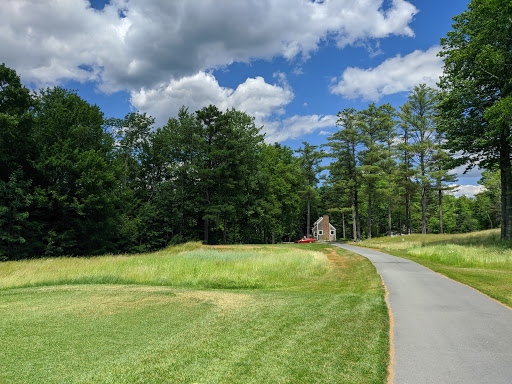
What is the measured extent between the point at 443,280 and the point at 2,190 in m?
31.5

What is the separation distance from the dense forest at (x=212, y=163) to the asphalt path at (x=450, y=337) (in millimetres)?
14589

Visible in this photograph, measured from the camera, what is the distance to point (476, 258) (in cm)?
1688

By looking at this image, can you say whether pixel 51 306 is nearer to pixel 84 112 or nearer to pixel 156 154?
pixel 84 112

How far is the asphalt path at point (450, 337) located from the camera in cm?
418

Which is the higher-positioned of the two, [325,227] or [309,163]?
[309,163]

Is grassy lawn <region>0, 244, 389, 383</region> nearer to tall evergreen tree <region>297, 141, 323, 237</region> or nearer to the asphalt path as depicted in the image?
the asphalt path

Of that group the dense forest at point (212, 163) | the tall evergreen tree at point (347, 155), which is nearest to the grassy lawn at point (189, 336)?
the dense forest at point (212, 163)

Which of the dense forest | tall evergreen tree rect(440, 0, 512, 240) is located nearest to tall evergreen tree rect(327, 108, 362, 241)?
the dense forest

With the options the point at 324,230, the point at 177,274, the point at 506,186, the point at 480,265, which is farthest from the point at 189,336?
the point at 324,230

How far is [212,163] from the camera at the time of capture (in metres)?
42.3

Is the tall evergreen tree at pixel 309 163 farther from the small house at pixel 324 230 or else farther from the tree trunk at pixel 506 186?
the tree trunk at pixel 506 186

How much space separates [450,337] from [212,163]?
38671 mm

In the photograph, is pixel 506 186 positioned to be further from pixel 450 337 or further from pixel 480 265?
pixel 450 337

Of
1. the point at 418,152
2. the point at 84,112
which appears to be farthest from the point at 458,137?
the point at 84,112
